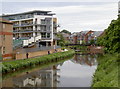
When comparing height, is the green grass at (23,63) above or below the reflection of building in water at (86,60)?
above

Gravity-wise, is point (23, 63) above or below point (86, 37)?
above

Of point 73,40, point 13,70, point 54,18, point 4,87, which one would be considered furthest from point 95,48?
point 4,87

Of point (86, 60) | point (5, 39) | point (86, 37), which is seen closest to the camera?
point (5, 39)

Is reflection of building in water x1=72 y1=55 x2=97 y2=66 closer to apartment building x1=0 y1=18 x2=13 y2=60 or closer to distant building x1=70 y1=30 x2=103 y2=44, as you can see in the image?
apartment building x1=0 y1=18 x2=13 y2=60

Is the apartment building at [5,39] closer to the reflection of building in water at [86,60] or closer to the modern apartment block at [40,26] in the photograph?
the reflection of building in water at [86,60]

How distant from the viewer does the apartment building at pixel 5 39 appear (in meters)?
38.5

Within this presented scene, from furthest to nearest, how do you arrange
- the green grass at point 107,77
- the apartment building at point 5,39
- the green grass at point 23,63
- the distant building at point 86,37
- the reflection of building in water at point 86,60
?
the distant building at point 86,37, the reflection of building in water at point 86,60, the apartment building at point 5,39, the green grass at point 23,63, the green grass at point 107,77

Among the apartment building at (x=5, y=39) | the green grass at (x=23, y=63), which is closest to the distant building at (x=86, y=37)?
the green grass at (x=23, y=63)

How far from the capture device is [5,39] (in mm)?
39625

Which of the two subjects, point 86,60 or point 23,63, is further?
point 86,60

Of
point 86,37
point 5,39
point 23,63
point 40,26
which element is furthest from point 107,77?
point 86,37

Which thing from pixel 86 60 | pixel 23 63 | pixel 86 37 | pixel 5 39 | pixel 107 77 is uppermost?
pixel 5 39

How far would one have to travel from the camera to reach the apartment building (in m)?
38.5

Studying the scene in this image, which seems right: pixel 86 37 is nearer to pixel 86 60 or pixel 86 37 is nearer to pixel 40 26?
pixel 40 26
